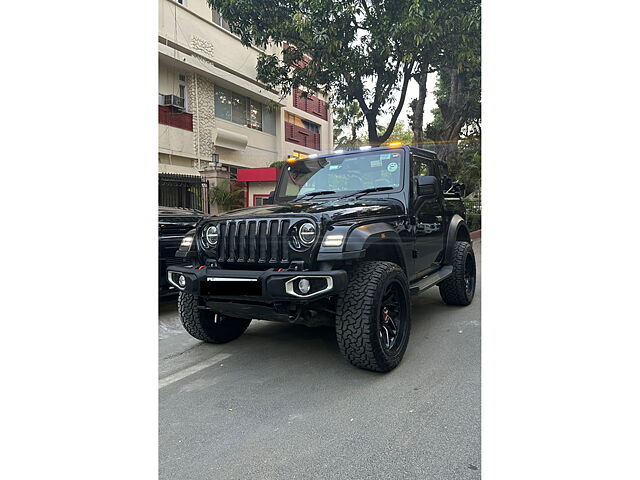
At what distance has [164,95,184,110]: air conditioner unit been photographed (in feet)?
4.38

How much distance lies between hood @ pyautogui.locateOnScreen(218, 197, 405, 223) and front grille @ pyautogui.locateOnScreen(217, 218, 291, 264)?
7cm

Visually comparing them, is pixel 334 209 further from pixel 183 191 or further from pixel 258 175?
pixel 183 191

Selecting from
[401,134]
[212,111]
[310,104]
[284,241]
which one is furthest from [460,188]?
[212,111]

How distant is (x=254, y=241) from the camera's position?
2.08 meters

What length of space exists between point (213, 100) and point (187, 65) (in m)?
0.17

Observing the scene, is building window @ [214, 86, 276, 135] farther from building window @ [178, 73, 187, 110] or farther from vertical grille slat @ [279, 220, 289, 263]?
vertical grille slat @ [279, 220, 289, 263]

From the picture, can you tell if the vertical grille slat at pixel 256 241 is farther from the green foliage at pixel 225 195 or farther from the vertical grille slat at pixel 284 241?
the green foliage at pixel 225 195

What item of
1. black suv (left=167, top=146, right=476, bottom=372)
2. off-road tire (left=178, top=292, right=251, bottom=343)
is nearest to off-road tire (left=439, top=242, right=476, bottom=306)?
black suv (left=167, top=146, right=476, bottom=372)
